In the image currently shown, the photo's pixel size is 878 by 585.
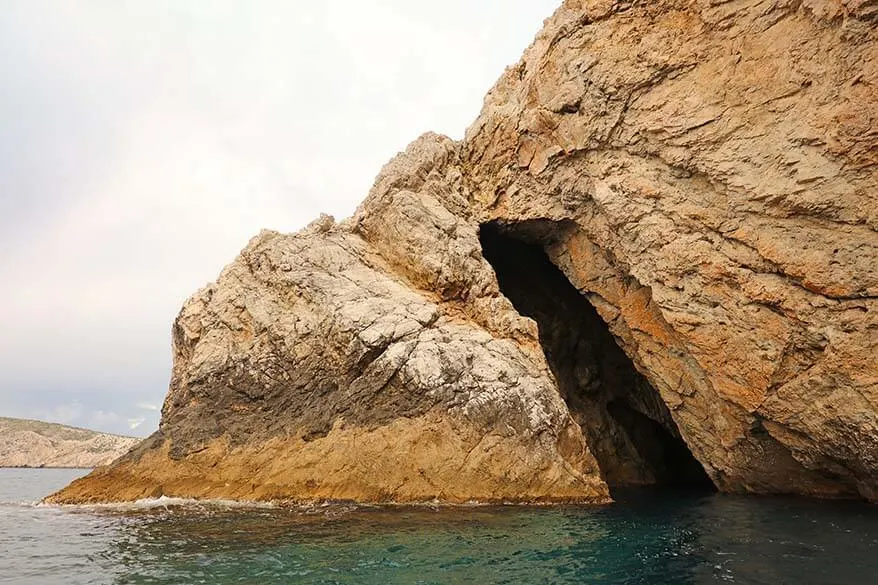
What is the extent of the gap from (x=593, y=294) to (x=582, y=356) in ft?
25.9

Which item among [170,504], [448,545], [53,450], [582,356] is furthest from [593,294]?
[53,450]

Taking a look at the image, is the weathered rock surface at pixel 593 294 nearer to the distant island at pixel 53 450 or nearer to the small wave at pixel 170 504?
the small wave at pixel 170 504

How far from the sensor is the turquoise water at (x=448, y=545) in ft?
33.7

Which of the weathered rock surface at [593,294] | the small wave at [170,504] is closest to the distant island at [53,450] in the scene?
the small wave at [170,504]

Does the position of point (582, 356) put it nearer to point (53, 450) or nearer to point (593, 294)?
point (593, 294)

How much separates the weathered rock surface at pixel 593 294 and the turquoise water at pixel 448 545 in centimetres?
239

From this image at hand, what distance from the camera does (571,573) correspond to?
1043cm

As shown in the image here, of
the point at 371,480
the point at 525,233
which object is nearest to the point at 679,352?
the point at 525,233

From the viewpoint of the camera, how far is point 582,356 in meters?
31.8

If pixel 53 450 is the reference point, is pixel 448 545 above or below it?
below

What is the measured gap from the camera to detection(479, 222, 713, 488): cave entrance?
30766 millimetres

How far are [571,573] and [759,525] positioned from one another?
7.51 metres

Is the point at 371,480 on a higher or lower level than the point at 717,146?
lower

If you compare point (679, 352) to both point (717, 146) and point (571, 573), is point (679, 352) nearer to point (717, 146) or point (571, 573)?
point (717, 146)
